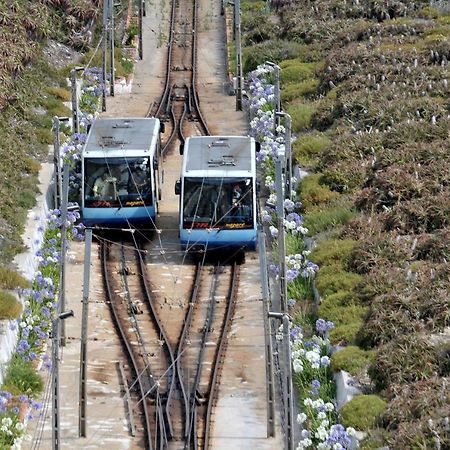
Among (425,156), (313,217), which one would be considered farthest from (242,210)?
(425,156)

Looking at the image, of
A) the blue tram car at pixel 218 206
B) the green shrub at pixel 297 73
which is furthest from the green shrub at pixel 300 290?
the green shrub at pixel 297 73

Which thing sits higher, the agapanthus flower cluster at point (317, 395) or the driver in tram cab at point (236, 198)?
the driver in tram cab at point (236, 198)

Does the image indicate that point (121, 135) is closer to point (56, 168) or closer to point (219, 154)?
point (56, 168)

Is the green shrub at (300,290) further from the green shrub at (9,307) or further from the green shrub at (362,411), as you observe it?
the green shrub at (362,411)

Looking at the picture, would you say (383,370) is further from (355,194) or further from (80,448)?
(355,194)

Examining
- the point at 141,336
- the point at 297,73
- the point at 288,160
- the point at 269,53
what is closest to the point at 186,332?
the point at 141,336

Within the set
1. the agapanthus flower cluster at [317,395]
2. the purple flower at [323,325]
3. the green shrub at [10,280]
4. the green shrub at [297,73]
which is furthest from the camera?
the green shrub at [297,73]

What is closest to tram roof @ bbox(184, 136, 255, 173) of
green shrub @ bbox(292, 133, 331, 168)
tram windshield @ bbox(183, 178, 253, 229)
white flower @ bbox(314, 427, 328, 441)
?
tram windshield @ bbox(183, 178, 253, 229)
